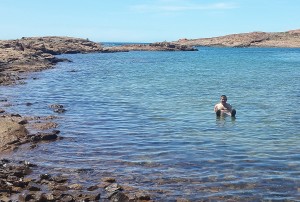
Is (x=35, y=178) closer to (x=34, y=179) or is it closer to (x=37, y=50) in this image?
(x=34, y=179)

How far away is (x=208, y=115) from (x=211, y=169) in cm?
1301

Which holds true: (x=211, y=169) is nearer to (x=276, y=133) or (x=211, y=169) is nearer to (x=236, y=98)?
(x=276, y=133)

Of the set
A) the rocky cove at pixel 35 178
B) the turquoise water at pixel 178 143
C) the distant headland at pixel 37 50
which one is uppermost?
the distant headland at pixel 37 50

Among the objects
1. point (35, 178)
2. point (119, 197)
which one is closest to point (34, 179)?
point (35, 178)

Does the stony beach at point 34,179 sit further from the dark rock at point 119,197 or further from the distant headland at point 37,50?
the distant headland at point 37,50

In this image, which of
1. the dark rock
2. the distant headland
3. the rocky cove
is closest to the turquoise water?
the rocky cove

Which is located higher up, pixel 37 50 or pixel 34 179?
pixel 37 50

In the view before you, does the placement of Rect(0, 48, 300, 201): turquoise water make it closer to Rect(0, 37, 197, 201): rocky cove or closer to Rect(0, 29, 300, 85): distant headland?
Rect(0, 37, 197, 201): rocky cove

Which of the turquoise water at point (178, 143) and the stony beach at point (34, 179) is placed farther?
the turquoise water at point (178, 143)

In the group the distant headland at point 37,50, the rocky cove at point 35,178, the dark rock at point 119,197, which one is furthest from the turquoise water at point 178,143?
the distant headland at point 37,50

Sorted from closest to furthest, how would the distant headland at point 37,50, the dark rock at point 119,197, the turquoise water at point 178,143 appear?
the dark rock at point 119,197, the turquoise water at point 178,143, the distant headland at point 37,50

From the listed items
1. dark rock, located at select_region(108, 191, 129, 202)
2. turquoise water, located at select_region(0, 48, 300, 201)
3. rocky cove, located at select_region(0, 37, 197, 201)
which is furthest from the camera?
turquoise water, located at select_region(0, 48, 300, 201)

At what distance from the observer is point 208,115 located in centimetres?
3023

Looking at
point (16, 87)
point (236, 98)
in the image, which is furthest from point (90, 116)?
point (16, 87)
